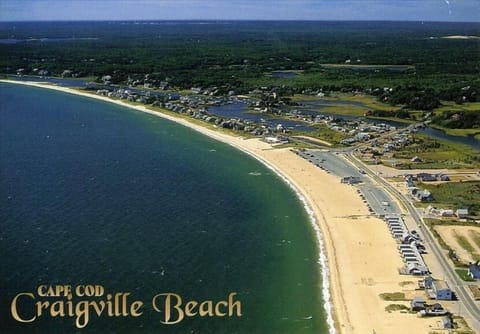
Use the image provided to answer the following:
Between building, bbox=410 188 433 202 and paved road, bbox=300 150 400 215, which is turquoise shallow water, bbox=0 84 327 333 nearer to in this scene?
paved road, bbox=300 150 400 215

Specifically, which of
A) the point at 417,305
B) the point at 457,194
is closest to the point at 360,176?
the point at 457,194

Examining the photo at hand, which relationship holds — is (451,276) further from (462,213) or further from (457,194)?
(457,194)

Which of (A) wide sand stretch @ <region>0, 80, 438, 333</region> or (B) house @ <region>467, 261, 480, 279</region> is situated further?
(B) house @ <region>467, 261, 480, 279</region>

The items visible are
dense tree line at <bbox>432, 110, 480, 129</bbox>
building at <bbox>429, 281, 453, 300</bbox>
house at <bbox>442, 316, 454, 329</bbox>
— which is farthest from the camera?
dense tree line at <bbox>432, 110, 480, 129</bbox>

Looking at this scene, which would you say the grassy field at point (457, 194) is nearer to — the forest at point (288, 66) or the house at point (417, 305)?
the house at point (417, 305)

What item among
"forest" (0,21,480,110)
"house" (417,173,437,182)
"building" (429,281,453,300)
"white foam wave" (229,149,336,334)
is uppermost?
"forest" (0,21,480,110)

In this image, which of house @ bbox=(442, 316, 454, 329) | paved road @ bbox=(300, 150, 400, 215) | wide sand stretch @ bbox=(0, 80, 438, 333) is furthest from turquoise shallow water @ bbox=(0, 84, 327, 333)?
paved road @ bbox=(300, 150, 400, 215)
